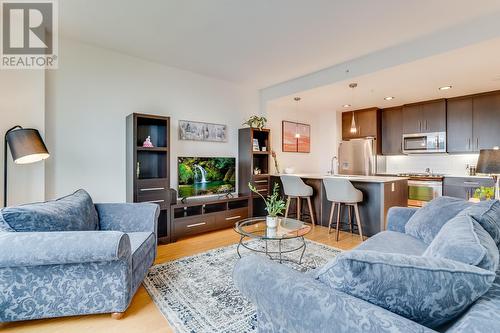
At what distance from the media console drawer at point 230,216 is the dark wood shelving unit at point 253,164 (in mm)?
172

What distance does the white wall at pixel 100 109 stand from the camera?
3123mm

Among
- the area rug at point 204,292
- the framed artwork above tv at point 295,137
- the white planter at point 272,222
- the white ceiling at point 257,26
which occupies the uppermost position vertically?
the white ceiling at point 257,26

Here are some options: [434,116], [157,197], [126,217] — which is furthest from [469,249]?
[434,116]

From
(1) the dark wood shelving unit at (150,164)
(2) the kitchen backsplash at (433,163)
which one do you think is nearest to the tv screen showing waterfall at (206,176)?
(1) the dark wood shelving unit at (150,164)

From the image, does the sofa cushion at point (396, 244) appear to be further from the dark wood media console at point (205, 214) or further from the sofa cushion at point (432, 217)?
the dark wood media console at point (205, 214)

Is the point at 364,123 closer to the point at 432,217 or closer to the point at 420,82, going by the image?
the point at 420,82

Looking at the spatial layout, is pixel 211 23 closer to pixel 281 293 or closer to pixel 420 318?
pixel 281 293

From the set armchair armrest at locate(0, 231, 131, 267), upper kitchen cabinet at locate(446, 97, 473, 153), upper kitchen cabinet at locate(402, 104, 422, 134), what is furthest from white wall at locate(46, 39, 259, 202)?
upper kitchen cabinet at locate(446, 97, 473, 153)

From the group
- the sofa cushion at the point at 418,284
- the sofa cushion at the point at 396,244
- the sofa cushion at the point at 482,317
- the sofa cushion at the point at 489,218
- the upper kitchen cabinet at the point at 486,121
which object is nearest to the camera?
the sofa cushion at the point at 482,317

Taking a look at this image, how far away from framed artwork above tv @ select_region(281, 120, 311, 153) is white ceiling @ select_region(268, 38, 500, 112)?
0.46m

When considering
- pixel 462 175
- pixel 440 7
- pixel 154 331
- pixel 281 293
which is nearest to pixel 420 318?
pixel 281 293

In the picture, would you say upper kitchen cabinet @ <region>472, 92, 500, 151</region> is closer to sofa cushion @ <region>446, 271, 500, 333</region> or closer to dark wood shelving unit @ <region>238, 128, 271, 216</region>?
dark wood shelving unit @ <region>238, 128, 271, 216</region>

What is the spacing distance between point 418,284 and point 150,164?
358 centimetres

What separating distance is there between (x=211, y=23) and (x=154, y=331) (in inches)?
115
